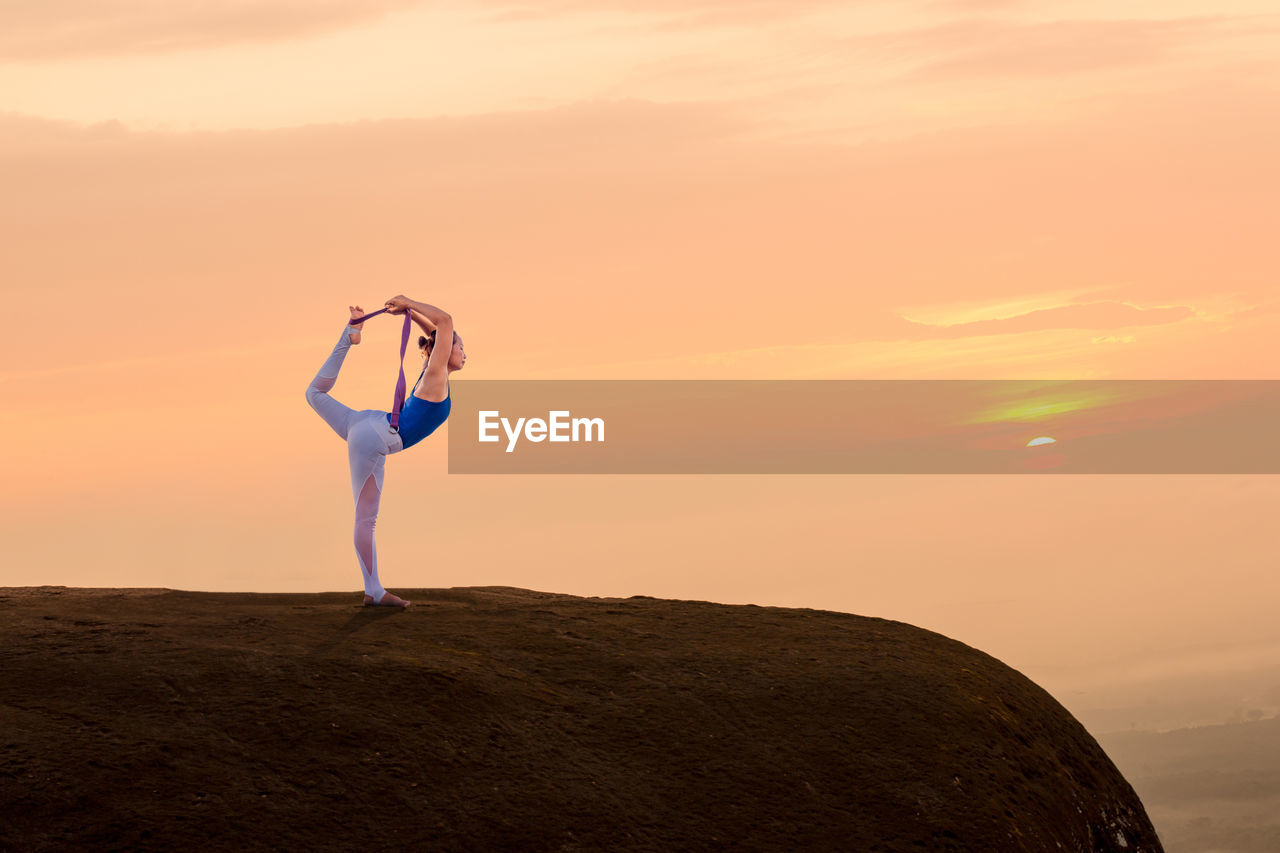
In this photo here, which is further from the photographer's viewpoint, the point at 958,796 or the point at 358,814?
the point at 958,796

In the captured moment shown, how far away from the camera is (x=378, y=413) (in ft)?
69.1

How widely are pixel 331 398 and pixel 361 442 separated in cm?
105

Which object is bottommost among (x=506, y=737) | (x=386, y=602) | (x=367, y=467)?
(x=506, y=737)

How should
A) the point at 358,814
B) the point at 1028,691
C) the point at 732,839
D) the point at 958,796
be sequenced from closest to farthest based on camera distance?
the point at 358,814, the point at 732,839, the point at 958,796, the point at 1028,691

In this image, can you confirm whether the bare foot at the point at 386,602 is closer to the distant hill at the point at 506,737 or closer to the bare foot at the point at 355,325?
the distant hill at the point at 506,737

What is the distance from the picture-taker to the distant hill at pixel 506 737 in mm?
14602

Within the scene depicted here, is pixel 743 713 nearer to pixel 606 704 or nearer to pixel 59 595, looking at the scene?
pixel 606 704

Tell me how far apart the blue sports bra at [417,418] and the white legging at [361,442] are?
157mm

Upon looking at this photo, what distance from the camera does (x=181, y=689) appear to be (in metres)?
16.5

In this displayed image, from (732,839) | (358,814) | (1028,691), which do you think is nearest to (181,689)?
(358,814)

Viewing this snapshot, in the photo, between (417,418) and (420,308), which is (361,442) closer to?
(417,418)

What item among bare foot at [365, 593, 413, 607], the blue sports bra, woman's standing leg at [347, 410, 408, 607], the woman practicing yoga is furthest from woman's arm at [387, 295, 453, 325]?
bare foot at [365, 593, 413, 607]

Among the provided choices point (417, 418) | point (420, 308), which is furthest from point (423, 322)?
point (417, 418)

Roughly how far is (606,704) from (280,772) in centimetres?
480
